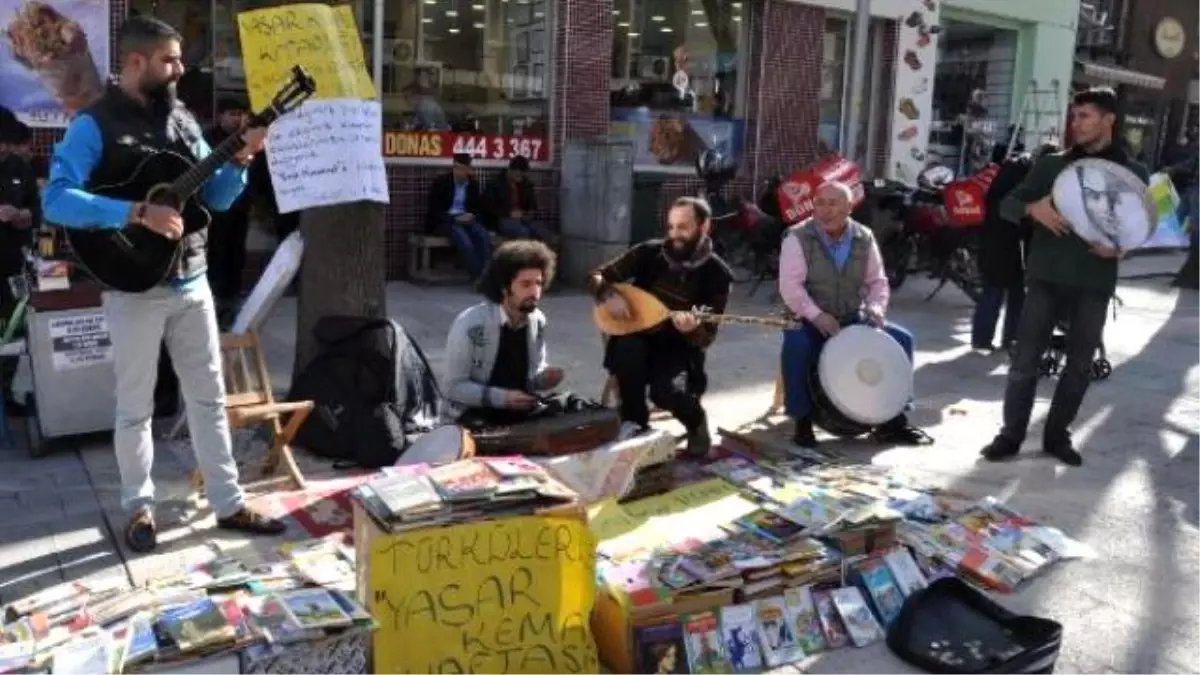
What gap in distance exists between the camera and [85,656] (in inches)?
98.5

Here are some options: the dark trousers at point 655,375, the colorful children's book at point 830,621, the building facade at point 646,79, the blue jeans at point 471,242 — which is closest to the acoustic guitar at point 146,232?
the dark trousers at point 655,375

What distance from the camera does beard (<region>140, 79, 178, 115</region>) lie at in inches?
141

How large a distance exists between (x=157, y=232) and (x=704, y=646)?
208 cm

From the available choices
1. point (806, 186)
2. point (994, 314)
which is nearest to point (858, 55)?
point (806, 186)

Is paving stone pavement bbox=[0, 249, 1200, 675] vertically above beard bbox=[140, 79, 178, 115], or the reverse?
beard bbox=[140, 79, 178, 115]

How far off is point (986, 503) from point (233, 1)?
7.06 meters

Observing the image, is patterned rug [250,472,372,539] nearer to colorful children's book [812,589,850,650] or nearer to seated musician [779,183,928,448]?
colorful children's book [812,589,850,650]

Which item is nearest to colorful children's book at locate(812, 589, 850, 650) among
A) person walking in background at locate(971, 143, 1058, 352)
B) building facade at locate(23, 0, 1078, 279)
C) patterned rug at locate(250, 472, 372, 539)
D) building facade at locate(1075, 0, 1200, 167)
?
patterned rug at locate(250, 472, 372, 539)

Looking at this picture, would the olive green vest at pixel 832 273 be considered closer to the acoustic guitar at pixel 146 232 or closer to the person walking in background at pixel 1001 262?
the person walking in background at pixel 1001 262

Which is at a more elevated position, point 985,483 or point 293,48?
point 293,48

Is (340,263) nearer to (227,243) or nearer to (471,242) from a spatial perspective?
(227,243)

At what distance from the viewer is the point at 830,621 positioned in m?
3.39

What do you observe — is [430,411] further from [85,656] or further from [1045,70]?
[1045,70]

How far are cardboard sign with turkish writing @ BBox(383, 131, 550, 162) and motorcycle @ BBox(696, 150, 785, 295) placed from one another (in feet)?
5.78
